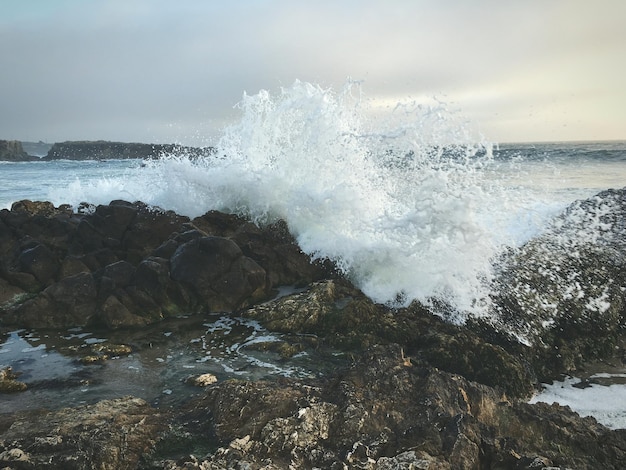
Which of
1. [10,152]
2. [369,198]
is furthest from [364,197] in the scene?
[10,152]

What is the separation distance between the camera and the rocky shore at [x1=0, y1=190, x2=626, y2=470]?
318 centimetres

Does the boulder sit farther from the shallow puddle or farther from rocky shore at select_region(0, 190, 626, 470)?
the shallow puddle

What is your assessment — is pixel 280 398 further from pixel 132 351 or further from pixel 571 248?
pixel 571 248

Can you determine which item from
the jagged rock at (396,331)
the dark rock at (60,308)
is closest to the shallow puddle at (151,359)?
the dark rock at (60,308)

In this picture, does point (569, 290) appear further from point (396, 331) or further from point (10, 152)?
point (10, 152)

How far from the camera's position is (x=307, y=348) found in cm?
582

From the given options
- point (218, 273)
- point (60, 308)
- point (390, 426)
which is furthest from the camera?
point (218, 273)

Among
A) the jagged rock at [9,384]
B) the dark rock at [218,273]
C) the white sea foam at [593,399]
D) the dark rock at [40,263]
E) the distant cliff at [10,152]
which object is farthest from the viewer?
the distant cliff at [10,152]

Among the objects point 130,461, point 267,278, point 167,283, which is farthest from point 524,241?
point 130,461

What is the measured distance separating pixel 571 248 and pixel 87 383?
765 cm

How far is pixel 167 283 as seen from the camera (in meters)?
7.24

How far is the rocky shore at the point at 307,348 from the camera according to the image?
125 inches

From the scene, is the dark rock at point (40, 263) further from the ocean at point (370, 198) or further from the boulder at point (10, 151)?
the boulder at point (10, 151)

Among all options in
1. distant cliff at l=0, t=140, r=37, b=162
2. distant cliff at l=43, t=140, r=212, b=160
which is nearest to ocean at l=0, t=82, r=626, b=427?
distant cliff at l=0, t=140, r=37, b=162
